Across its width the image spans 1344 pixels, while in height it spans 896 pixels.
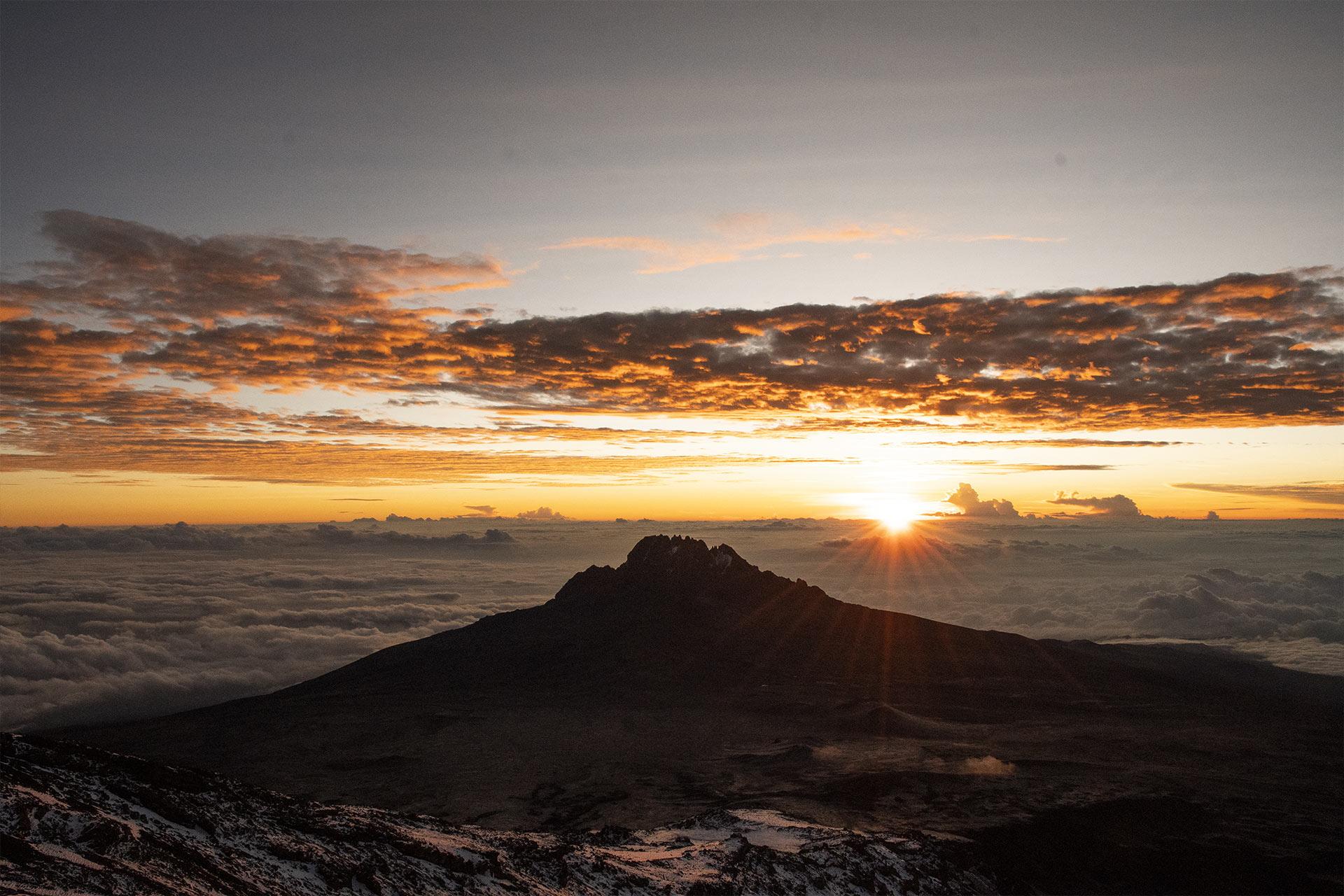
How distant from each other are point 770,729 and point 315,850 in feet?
359

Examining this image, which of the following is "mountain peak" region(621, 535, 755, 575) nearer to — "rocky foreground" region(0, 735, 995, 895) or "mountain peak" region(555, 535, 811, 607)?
"mountain peak" region(555, 535, 811, 607)

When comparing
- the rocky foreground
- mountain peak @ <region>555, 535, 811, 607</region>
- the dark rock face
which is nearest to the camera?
the rocky foreground

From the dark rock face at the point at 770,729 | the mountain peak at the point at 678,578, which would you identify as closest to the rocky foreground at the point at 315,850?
the dark rock face at the point at 770,729

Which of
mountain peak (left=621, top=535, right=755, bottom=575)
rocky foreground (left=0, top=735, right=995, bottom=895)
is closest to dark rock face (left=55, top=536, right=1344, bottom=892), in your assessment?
mountain peak (left=621, top=535, right=755, bottom=575)

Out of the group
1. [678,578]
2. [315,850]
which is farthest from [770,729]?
[315,850]

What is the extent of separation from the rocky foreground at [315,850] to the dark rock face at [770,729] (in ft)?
100.0

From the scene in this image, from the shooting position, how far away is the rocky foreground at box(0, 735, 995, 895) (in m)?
20.6

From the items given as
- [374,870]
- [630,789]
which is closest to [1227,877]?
[630,789]

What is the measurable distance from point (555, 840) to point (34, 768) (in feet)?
72.8

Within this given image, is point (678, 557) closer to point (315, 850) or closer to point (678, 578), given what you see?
point (678, 578)

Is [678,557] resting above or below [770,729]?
above

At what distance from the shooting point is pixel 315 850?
27.2m

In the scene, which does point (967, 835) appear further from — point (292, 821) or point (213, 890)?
point (213, 890)

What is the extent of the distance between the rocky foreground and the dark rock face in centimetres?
3048
